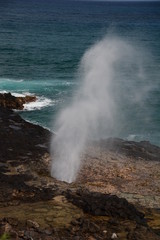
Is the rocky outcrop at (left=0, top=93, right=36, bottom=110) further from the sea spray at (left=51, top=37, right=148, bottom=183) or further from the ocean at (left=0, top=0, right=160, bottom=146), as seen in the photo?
the sea spray at (left=51, top=37, right=148, bottom=183)

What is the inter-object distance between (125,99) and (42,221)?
40.7 metres

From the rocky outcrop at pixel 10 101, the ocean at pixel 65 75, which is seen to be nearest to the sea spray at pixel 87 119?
the ocean at pixel 65 75

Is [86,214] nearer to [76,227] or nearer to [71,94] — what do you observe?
[76,227]

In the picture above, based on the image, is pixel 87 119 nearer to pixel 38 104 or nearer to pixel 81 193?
pixel 38 104

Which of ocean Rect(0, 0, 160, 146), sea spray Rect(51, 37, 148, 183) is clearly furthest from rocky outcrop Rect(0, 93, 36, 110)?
sea spray Rect(51, 37, 148, 183)

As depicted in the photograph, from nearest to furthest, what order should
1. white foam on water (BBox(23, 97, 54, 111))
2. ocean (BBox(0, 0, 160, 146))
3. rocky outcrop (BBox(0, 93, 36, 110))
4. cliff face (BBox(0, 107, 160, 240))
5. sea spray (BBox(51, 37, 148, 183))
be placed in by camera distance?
cliff face (BBox(0, 107, 160, 240)) → sea spray (BBox(51, 37, 148, 183)) → ocean (BBox(0, 0, 160, 146)) → rocky outcrop (BBox(0, 93, 36, 110)) → white foam on water (BBox(23, 97, 54, 111))

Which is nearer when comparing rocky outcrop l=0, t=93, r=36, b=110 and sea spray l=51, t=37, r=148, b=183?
sea spray l=51, t=37, r=148, b=183

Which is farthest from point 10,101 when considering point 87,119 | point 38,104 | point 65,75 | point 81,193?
point 81,193

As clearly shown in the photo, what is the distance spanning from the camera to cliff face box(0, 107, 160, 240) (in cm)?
2647

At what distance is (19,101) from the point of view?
194 ft

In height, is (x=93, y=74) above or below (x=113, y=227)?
above

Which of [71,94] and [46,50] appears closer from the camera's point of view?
[71,94]

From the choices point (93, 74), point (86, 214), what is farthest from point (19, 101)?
point (86, 214)

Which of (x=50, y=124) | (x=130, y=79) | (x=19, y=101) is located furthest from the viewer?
(x=130, y=79)
